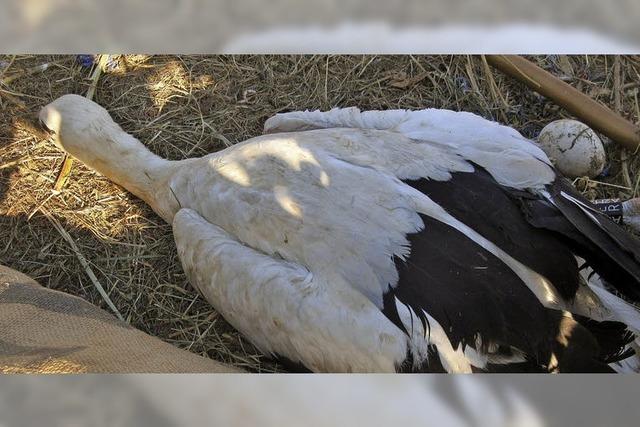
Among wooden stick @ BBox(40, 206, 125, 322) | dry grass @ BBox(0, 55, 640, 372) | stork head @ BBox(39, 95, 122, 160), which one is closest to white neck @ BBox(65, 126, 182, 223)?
stork head @ BBox(39, 95, 122, 160)

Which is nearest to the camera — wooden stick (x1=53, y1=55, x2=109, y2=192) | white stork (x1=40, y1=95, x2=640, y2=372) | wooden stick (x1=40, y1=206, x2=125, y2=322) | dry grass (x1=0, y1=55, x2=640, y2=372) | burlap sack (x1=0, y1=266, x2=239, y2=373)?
white stork (x1=40, y1=95, x2=640, y2=372)

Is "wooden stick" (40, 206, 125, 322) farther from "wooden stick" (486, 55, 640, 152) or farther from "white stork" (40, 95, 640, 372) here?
"wooden stick" (486, 55, 640, 152)

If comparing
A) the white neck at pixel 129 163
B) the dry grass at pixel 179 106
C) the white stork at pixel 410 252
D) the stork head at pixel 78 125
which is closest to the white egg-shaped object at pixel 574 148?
the dry grass at pixel 179 106

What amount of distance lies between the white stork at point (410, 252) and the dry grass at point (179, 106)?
695 millimetres

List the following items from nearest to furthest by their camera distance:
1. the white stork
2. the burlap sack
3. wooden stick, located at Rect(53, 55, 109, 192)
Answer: the white stork → the burlap sack → wooden stick, located at Rect(53, 55, 109, 192)

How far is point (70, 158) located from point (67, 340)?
1304 millimetres

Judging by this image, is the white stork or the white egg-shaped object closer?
the white stork

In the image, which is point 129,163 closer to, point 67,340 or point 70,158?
point 70,158

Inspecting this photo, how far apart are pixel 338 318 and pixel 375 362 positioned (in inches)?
8.0

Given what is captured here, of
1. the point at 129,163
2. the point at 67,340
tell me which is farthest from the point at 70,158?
the point at 67,340

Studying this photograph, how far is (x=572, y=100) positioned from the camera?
3.42m

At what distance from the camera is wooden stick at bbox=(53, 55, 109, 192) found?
343cm

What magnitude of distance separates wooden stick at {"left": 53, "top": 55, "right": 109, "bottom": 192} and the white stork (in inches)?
38.0

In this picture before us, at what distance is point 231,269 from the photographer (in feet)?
8.25
